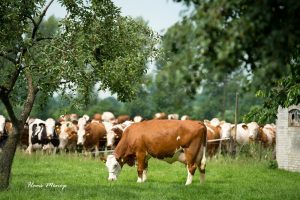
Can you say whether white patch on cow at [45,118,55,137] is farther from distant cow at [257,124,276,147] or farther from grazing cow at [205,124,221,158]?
distant cow at [257,124,276,147]

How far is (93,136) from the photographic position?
37.1 m

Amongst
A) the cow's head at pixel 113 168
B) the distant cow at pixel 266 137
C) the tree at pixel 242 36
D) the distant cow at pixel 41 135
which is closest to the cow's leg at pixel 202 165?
the cow's head at pixel 113 168

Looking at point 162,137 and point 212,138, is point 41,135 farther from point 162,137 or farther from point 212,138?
point 162,137

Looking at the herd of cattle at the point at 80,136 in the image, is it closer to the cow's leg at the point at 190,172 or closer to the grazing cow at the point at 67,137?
the grazing cow at the point at 67,137

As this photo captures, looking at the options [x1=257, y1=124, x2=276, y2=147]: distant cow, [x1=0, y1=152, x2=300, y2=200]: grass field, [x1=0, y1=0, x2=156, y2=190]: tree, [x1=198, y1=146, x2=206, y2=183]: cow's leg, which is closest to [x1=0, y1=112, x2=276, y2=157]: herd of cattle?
[x1=257, y1=124, x2=276, y2=147]: distant cow

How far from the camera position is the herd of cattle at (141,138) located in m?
20.5

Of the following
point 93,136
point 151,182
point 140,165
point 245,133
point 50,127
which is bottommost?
point 151,182

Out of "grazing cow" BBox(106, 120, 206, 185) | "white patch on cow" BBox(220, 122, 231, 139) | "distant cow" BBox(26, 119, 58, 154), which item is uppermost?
"white patch on cow" BBox(220, 122, 231, 139)

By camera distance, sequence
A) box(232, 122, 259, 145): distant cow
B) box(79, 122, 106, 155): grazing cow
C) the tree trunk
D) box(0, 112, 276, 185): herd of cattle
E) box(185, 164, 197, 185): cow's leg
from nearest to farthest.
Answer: the tree trunk
box(185, 164, 197, 185): cow's leg
box(0, 112, 276, 185): herd of cattle
box(79, 122, 106, 155): grazing cow
box(232, 122, 259, 145): distant cow

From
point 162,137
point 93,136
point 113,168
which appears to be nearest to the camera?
point 113,168

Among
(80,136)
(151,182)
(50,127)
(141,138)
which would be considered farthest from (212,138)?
(151,182)

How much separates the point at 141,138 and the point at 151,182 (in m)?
1.93

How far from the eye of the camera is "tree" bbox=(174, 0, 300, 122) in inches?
284

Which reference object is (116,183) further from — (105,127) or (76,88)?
(105,127)
